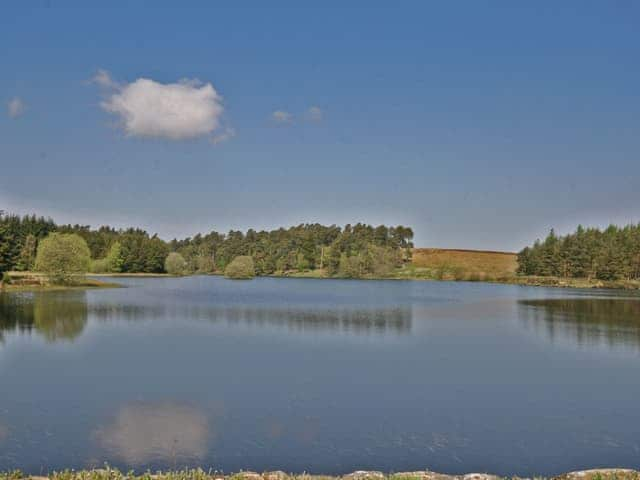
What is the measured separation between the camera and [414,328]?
42750 mm

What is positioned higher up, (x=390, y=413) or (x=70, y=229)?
(x=70, y=229)

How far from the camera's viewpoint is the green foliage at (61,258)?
3501 inches

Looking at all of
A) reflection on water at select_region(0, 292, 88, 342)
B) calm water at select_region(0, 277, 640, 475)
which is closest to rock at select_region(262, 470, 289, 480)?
calm water at select_region(0, 277, 640, 475)

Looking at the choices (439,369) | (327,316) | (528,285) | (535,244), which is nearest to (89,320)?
(327,316)

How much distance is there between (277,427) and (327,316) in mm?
33979

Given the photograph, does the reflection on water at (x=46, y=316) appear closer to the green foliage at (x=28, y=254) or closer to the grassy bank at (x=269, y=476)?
the grassy bank at (x=269, y=476)

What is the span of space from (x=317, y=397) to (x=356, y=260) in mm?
157254

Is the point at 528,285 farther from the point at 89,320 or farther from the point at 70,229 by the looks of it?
the point at 70,229

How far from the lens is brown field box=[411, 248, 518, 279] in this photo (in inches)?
6403

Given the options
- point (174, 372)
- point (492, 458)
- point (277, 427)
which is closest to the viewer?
point (492, 458)

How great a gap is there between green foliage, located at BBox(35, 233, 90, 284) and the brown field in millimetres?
107811

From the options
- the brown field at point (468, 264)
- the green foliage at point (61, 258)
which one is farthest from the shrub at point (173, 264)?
the brown field at point (468, 264)

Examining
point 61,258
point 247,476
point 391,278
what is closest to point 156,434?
point 247,476

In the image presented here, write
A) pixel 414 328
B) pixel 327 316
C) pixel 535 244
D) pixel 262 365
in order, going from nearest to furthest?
pixel 262 365, pixel 414 328, pixel 327 316, pixel 535 244
